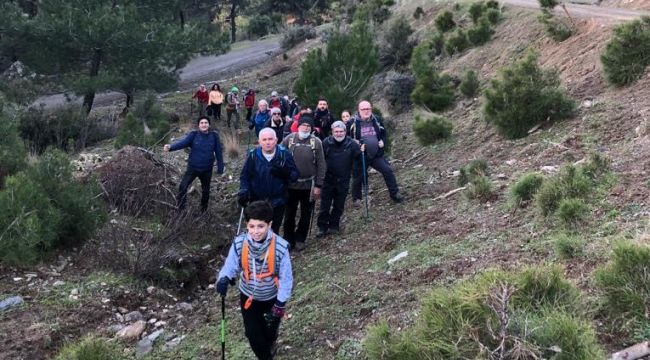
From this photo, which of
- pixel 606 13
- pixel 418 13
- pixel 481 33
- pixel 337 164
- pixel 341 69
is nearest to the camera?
pixel 337 164

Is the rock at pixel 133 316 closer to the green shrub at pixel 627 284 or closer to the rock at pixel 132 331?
the rock at pixel 132 331

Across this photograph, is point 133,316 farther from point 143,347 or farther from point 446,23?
point 446,23

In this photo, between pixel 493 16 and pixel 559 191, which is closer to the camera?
pixel 559 191

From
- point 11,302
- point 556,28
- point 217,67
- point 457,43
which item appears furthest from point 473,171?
point 217,67

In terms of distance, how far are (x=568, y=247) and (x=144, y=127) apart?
45.1ft

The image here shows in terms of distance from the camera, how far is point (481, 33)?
17000mm

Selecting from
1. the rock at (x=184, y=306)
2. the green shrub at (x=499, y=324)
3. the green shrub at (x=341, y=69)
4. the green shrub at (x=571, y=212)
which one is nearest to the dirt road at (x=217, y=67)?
the green shrub at (x=341, y=69)

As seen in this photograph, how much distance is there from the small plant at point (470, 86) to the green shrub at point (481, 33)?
3702 millimetres

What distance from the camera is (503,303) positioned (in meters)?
3.45

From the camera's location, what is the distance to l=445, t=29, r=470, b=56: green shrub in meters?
17.8

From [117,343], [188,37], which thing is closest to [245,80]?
[188,37]

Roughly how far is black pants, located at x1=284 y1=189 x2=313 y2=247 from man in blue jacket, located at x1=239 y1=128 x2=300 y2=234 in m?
0.90

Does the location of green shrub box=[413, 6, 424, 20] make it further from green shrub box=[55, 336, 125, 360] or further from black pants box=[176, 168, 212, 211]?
green shrub box=[55, 336, 125, 360]

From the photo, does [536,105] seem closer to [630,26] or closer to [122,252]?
[630,26]
